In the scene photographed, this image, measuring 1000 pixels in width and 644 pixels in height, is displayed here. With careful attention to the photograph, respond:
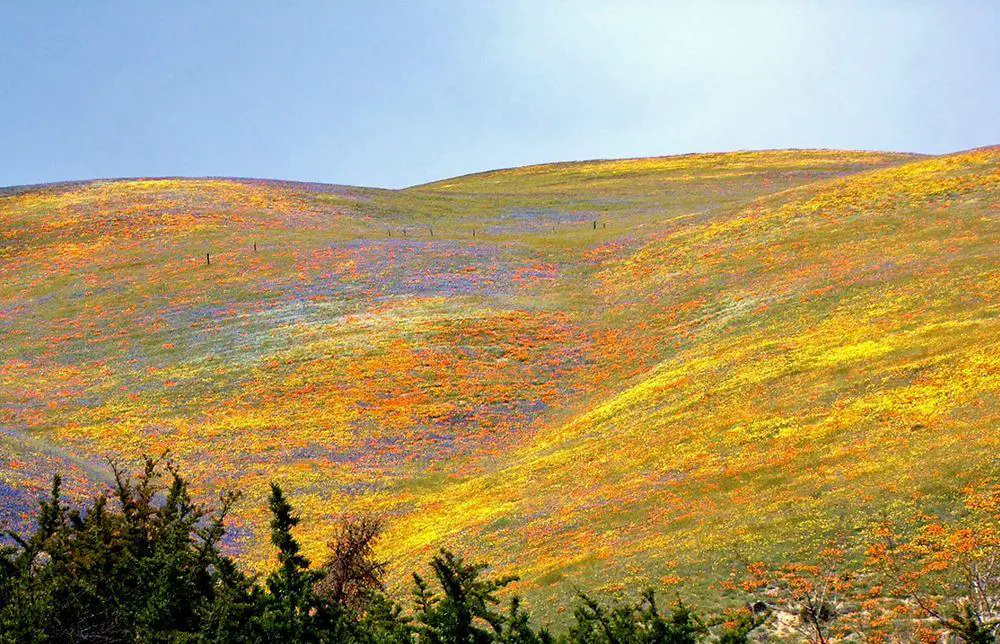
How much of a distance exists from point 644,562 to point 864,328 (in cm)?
2398

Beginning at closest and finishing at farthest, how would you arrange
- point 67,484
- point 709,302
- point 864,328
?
point 67,484
point 864,328
point 709,302

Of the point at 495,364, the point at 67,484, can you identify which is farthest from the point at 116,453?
the point at 495,364

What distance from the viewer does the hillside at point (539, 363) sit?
1195 inches

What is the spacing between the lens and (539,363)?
58.3 m

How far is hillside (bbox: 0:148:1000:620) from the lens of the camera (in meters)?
30.4

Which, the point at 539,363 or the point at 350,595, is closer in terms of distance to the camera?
the point at 350,595

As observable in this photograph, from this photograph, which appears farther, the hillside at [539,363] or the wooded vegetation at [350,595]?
the hillside at [539,363]

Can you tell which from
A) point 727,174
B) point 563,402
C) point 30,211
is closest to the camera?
point 563,402

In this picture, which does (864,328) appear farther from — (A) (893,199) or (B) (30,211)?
(B) (30,211)

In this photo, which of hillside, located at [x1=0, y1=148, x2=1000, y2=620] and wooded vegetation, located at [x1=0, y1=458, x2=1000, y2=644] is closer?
wooded vegetation, located at [x1=0, y1=458, x2=1000, y2=644]

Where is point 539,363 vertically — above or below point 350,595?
above

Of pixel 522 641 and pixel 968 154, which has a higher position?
pixel 968 154

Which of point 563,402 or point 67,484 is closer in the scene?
point 67,484

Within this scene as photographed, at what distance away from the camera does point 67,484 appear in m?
39.4
